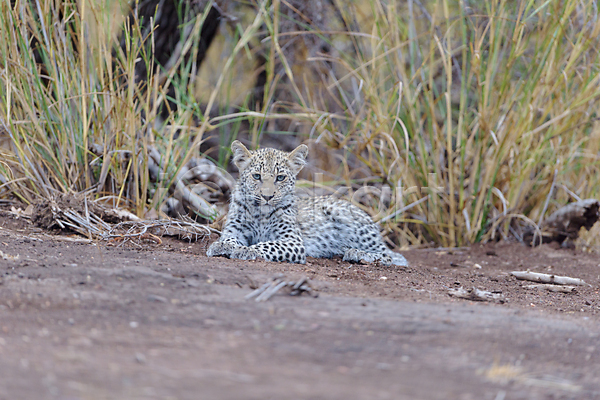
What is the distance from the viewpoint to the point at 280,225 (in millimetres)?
4859

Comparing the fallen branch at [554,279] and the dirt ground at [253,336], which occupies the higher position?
the dirt ground at [253,336]

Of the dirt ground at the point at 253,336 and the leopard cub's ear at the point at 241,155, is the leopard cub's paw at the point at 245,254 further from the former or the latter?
the leopard cub's ear at the point at 241,155

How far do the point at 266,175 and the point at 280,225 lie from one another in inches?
17.1

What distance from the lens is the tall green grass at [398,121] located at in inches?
193

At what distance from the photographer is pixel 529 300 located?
12.8ft

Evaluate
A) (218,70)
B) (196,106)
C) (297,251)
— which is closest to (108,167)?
(196,106)

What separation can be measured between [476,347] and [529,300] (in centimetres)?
174

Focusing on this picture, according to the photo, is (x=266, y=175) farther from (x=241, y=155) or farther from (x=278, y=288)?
(x=278, y=288)

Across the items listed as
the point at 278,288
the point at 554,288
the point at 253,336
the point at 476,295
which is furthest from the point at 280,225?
the point at 253,336

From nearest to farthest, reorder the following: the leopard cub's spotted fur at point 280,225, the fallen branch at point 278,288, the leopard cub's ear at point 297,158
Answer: the fallen branch at point 278,288 → the leopard cub's spotted fur at point 280,225 → the leopard cub's ear at point 297,158

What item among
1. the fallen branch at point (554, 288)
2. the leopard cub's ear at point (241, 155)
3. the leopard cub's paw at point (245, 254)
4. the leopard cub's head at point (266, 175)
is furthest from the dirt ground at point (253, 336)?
the leopard cub's ear at point (241, 155)

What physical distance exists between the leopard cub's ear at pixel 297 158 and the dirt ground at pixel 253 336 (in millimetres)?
1330

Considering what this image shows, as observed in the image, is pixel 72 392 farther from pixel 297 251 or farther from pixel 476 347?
pixel 297 251

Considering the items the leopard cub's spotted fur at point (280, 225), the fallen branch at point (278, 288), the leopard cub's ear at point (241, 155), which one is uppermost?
the leopard cub's ear at point (241, 155)
